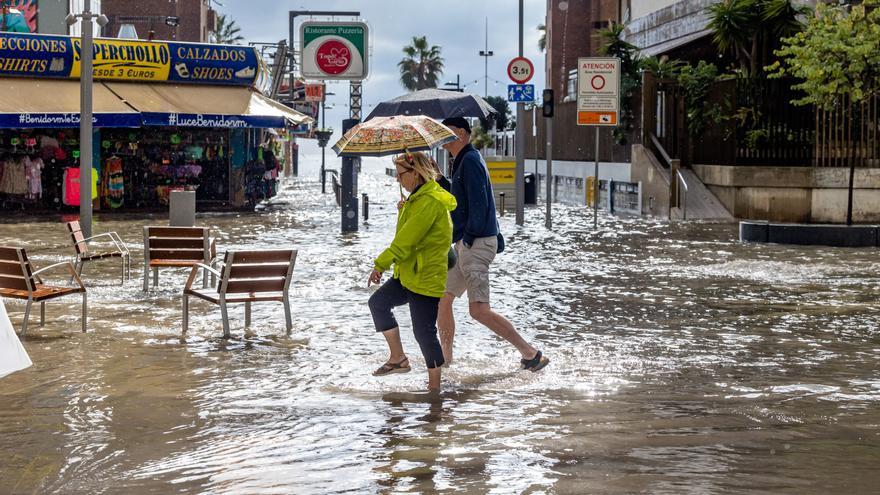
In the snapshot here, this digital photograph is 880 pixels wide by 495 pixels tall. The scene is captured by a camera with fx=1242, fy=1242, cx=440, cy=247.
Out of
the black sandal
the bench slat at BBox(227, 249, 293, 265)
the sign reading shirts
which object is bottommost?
the black sandal

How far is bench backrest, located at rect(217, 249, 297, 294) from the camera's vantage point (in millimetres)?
10914

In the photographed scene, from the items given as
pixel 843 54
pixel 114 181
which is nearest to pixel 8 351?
pixel 843 54

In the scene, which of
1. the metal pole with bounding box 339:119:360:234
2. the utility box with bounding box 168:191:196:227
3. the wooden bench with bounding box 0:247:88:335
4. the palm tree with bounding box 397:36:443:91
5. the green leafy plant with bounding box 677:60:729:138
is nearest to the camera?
the wooden bench with bounding box 0:247:88:335

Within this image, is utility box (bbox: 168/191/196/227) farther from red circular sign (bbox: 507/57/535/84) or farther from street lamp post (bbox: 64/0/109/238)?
red circular sign (bbox: 507/57/535/84)

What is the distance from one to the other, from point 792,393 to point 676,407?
3.34ft

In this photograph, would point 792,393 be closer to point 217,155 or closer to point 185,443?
point 185,443

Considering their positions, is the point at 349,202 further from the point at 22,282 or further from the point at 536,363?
the point at 536,363

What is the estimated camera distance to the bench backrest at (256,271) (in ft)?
35.8

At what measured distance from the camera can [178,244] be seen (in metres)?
14.5

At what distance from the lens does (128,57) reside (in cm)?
3403

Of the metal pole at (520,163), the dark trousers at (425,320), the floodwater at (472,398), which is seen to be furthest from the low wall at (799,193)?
the dark trousers at (425,320)

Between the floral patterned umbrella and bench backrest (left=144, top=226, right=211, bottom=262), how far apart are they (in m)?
5.48

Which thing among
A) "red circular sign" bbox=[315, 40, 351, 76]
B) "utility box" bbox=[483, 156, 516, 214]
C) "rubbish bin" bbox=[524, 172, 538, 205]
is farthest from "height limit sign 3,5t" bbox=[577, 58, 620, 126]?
"rubbish bin" bbox=[524, 172, 538, 205]

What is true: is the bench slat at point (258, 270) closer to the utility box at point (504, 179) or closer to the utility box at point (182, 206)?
the utility box at point (182, 206)
